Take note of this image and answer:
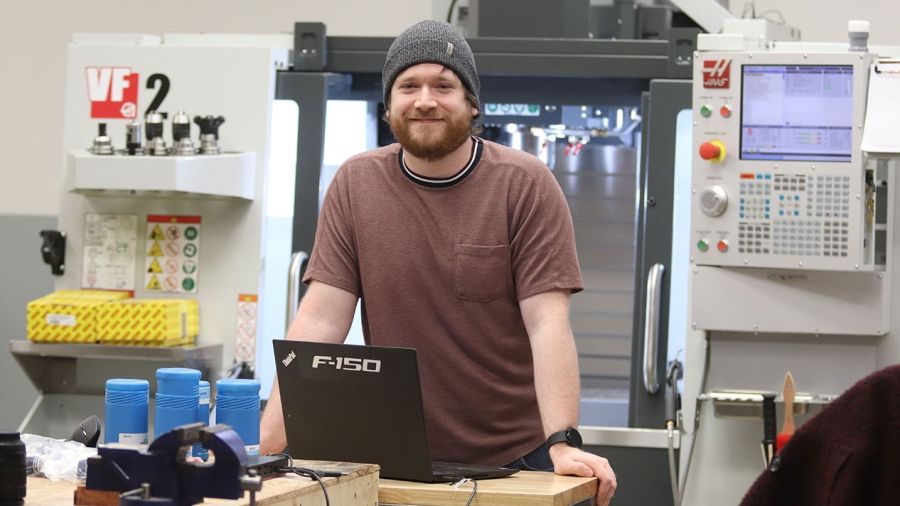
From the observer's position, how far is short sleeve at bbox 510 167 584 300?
2.50m

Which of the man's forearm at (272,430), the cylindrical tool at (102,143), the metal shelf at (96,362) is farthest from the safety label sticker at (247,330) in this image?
the man's forearm at (272,430)

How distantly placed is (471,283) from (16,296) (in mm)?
3558

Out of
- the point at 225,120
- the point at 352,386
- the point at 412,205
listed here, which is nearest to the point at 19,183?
the point at 225,120

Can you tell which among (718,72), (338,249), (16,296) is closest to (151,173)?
(338,249)

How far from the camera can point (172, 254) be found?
3.80 m

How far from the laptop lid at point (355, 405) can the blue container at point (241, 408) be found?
231mm

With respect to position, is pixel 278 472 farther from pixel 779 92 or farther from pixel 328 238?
pixel 779 92

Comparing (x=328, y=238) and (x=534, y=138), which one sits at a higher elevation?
(x=534, y=138)

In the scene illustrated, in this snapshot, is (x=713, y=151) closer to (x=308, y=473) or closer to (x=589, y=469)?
(x=589, y=469)

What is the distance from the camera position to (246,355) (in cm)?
376

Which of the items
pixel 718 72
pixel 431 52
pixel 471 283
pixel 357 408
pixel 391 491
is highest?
pixel 718 72

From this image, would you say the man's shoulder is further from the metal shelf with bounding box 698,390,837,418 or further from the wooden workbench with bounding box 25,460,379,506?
the metal shelf with bounding box 698,390,837,418

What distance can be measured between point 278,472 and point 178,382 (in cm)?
22

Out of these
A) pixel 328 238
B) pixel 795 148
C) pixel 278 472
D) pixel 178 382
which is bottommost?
pixel 278 472
